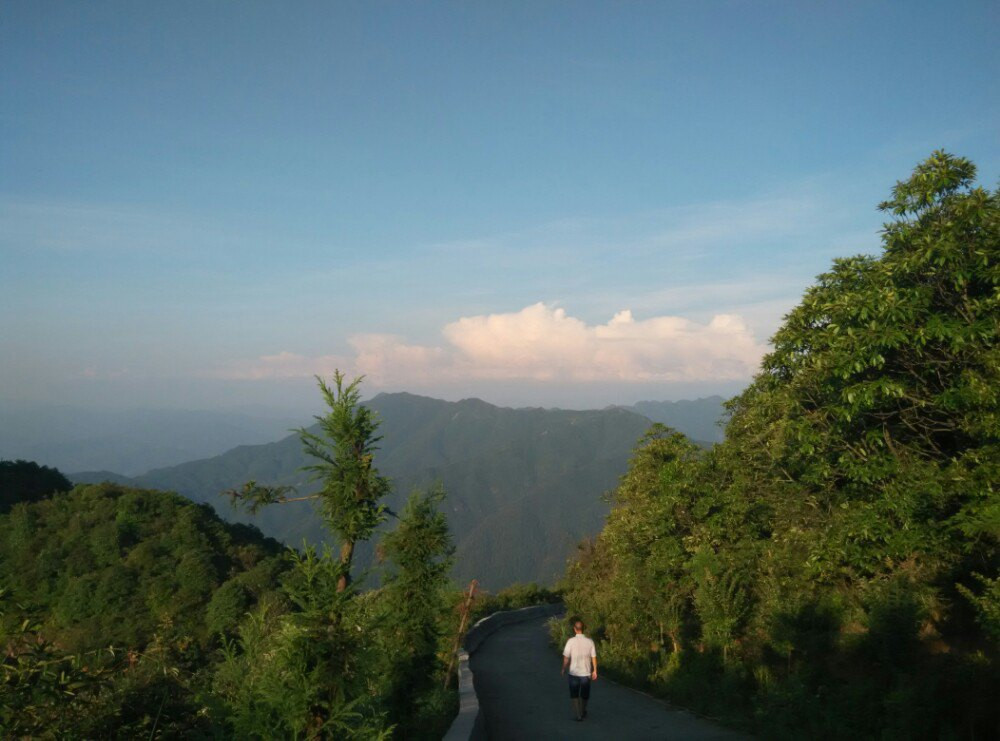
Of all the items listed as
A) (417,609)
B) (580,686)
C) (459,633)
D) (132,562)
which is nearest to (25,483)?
(132,562)

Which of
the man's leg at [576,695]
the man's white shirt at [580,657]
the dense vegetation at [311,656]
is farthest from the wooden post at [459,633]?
the man's white shirt at [580,657]

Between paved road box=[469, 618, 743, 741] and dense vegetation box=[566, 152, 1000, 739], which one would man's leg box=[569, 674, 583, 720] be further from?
dense vegetation box=[566, 152, 1000, 739]

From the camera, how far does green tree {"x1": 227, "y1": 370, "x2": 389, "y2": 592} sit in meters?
7.76

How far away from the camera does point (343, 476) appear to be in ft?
25.8

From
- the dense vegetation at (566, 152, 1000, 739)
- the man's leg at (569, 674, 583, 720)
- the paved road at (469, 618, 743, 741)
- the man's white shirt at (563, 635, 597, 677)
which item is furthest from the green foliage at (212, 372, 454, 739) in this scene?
the dense vegetation at (566, 152, 1000, 739)

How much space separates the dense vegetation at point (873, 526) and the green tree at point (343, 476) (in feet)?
18.5

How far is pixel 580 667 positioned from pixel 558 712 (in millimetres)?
1711

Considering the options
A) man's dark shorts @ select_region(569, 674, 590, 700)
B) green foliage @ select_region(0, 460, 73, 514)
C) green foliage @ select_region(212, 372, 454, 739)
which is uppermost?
green foliage @ select_region(212, 372, 454, 739)

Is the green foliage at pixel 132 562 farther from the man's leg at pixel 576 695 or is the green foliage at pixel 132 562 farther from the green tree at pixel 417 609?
the man's leg at pixel 576 695

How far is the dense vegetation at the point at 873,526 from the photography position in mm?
8477

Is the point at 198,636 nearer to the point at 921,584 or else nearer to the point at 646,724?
the point at 646,724

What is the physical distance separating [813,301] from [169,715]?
12.4 metres

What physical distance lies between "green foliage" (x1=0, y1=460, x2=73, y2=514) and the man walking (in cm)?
6345

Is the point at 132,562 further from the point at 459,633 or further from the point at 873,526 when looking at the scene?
the point at 873,526
